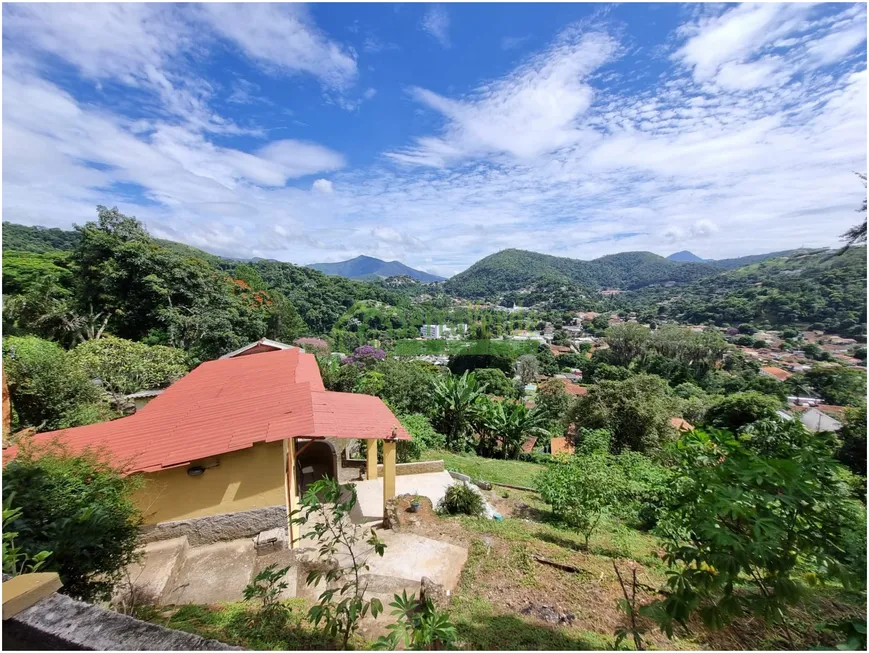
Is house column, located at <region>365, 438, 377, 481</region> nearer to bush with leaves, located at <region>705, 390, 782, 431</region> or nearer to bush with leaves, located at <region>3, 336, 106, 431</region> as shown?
bush with leaves, located at <region>3, 336, 106, 431</region>

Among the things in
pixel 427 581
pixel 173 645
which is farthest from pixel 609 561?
pixel 173 645

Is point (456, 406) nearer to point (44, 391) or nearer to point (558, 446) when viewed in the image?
point (558, 446)

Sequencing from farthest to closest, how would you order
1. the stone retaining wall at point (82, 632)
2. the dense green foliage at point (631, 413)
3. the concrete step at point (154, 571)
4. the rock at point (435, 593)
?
1. the dense green foliage at point (631, 413)
2. the rock at point (435, 593)
3. the concrete step at point (154, 571)
4. the stone retaining wall at point (82, 632)

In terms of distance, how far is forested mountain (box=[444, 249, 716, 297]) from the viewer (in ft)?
401

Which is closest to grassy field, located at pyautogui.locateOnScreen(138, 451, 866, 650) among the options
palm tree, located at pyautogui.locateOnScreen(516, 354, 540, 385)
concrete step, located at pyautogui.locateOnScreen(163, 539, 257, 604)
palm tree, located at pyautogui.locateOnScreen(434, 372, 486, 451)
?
concrete step, located at pyautogui.locateOnScreen(163, 539, 257, 604)

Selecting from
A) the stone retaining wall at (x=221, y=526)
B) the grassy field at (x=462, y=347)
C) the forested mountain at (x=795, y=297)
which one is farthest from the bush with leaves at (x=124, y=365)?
the grassy field at (x=462, y=347)

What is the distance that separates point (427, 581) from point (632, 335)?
50.8m

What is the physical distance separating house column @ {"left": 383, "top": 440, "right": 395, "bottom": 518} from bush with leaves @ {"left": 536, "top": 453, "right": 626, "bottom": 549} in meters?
3.28

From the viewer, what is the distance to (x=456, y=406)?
1606cm

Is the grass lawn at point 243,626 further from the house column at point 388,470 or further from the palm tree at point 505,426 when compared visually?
the palm tree at point 505,426

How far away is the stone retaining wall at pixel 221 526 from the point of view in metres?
5.46

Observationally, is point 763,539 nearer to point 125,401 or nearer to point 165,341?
point 125,401

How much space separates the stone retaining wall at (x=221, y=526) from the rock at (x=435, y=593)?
106 inches

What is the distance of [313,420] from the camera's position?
5797 mm
